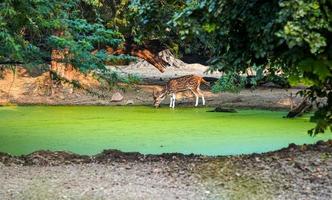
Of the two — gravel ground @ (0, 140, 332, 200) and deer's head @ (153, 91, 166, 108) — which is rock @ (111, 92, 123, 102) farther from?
gravel ground @ (0, 140, 332, 200)

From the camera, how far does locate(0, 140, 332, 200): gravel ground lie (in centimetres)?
447

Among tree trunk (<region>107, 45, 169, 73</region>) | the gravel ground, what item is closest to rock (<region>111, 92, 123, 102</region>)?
tree trunk (<region>107, 45, 169, 73</region>)

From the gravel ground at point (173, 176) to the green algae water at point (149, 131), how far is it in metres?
1.62

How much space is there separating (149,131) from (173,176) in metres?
4.30

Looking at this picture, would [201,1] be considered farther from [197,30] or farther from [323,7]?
[323,7]

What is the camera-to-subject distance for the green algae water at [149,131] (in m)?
7.76

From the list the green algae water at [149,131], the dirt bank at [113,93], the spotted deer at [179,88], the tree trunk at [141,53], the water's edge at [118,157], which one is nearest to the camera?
the water's edge at [118,157]

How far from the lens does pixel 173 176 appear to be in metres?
5.03

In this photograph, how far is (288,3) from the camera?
2.22m

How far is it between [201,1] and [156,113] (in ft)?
32.0

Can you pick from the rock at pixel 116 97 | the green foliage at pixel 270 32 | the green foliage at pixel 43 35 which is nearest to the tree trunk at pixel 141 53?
the rock at pixel 116 97

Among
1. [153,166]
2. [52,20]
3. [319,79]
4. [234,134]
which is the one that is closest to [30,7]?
[52,20]

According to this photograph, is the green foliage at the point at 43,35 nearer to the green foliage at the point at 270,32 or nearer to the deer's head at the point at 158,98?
the green foliage at the point at 270,32

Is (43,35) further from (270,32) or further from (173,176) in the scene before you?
(270,32)
